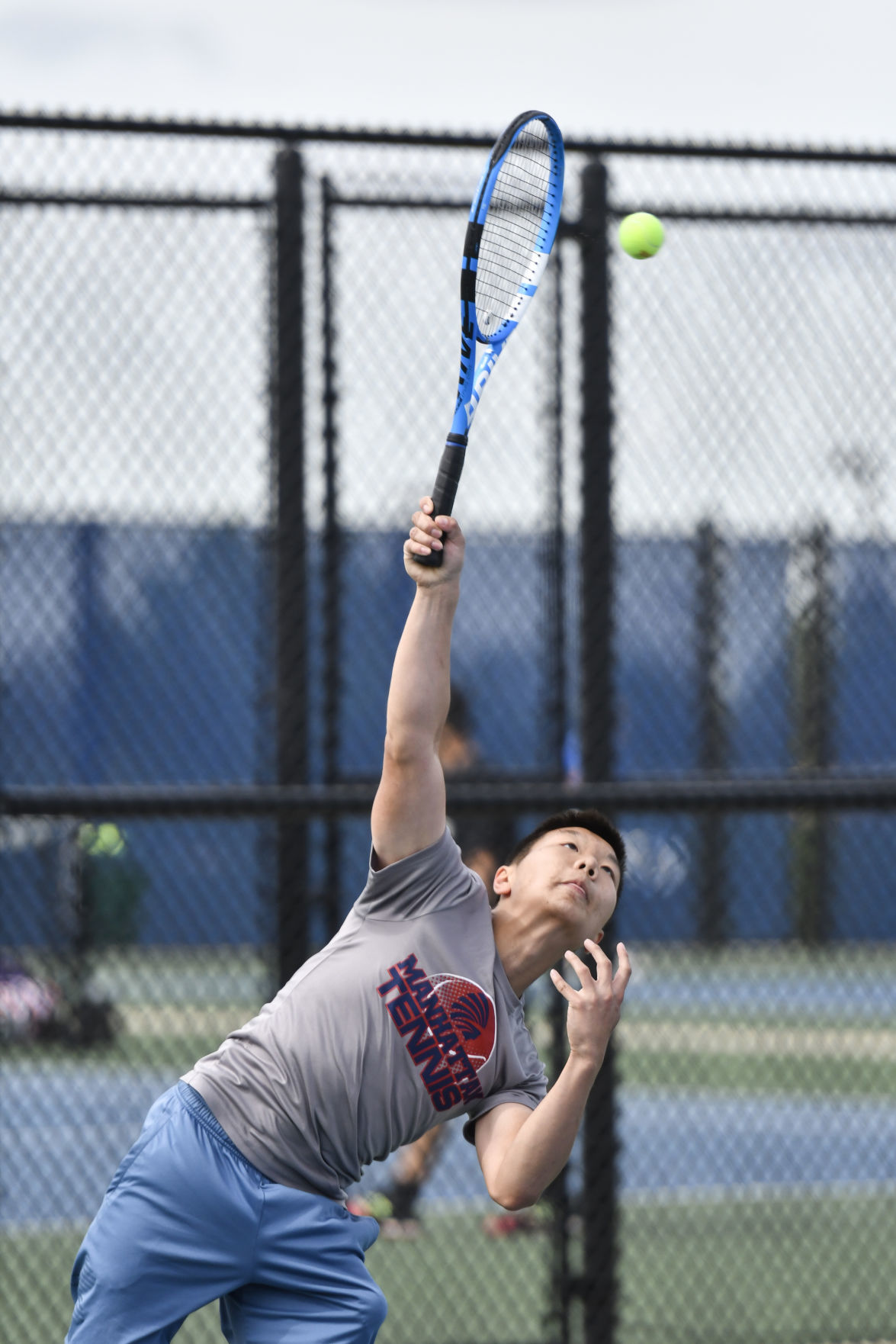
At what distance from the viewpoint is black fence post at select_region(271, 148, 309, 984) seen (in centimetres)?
363

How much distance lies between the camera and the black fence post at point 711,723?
9203 millimetres

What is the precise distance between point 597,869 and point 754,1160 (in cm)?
449

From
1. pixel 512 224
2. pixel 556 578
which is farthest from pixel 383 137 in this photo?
pixel 556 578

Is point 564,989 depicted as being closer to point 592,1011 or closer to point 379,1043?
point 592,1011

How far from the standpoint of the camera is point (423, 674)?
2.40 meters

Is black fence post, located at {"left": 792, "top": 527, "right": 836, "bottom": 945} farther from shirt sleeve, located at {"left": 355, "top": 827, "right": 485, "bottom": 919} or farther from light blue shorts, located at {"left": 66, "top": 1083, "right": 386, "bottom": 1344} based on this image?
light blue shorts, located at {"left": 66, "top": 1083, "right": 386, "bottom": 1344}

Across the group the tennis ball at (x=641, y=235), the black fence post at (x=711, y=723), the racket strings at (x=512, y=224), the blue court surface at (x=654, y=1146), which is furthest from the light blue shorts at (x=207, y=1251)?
the black fence post at (x=711, y=723)

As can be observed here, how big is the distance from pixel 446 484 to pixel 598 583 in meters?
1.30

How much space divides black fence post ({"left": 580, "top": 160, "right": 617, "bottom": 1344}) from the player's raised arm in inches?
50.4

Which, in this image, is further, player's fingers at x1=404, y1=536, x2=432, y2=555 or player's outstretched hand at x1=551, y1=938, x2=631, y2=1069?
player's fingers at x1=404, y1=536, x2=432, y2=555

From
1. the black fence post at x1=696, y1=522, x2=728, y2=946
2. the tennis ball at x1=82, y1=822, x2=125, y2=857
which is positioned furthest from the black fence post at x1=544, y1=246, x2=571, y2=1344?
the black fence post at x1=696, y1=522, x2=728, y2=946

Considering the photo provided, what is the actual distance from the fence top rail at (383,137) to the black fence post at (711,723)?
17.4ft

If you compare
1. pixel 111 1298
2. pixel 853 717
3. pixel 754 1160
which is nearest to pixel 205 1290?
pixel 111 1298

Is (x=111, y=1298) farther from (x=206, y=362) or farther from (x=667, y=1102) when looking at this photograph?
(x=667, y=1102)
